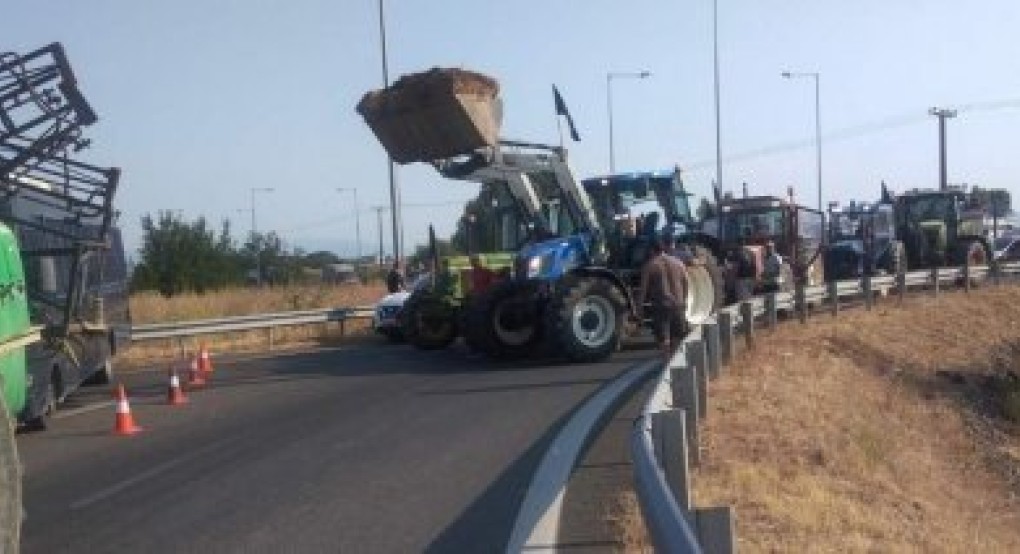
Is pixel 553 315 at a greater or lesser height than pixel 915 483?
greater

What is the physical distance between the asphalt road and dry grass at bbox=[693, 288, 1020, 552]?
5.45 feet

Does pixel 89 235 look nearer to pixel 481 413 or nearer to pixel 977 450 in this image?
pixel 481 413

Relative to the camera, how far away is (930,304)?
28.7 metres

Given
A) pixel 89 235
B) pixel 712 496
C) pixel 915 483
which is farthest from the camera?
pixel 89 235

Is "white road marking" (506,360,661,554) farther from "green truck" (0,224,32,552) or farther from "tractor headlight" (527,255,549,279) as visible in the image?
"tractor headlight" (527,255,549,279)

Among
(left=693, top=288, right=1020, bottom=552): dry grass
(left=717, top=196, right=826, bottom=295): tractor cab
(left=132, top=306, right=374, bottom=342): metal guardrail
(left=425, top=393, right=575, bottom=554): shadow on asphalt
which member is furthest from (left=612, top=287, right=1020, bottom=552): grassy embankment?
(left=132, top=306, right=374, bottom=342): metal guardrail

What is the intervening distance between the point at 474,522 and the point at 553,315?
10.8 m

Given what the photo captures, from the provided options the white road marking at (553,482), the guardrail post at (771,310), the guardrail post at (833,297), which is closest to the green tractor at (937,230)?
the guardrail post at (833,297)

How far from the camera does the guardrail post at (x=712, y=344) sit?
14.5m

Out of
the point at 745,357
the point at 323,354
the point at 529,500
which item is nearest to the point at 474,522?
the point at 529,500

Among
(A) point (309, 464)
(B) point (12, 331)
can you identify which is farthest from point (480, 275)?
(B) point (12, 331)

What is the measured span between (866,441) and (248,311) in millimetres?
24101

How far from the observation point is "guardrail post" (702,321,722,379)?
14.5 meters

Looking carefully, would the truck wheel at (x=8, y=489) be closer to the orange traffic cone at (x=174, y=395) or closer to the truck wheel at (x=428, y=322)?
the orange traffic cone at (x=174, y=395)
